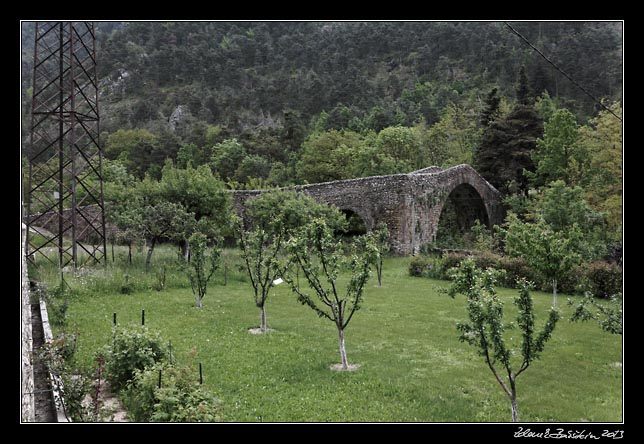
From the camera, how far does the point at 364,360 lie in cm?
839

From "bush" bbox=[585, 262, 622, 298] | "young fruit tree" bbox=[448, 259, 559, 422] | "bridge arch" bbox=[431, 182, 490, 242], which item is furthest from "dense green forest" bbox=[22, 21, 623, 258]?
"young fruit tree" bbox=[448, 259, 559, 422]

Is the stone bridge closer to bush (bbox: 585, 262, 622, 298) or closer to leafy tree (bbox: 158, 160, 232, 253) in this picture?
leafy tree (bbox: 158, 160, 232, 253)

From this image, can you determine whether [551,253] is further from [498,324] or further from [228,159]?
[228,159]

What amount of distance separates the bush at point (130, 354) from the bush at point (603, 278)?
39.6 feet

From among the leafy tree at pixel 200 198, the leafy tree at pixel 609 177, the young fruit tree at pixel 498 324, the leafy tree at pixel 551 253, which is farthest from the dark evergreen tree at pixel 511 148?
the young fruit tree at pixel 498 324

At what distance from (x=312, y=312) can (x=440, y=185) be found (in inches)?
565

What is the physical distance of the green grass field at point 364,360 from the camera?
6348 mm

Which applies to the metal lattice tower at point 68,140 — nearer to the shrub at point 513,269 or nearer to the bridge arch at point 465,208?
the shrub at point 513,269

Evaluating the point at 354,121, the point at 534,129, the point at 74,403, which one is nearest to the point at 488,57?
the point at 354,121

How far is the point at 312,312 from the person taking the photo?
40.3 ft

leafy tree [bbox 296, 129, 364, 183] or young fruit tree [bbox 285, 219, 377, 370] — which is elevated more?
leafy tree [bbox 296, 129, 364, 183]

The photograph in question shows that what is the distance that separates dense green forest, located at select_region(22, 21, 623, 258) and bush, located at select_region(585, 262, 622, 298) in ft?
14.4

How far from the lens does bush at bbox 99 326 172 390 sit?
6.82 meters

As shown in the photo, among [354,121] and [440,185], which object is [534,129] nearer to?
[440,185]
